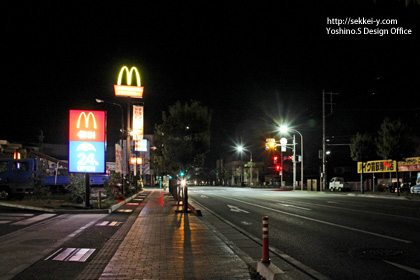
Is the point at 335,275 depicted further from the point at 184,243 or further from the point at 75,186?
the point at 75,186

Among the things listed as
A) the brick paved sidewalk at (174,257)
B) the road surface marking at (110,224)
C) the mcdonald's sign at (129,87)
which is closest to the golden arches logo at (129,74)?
the mcdonald's sign at (129,87)

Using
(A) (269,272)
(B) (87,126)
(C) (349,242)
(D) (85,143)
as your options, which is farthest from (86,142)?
(A) (269,272)

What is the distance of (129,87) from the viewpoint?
42844mm

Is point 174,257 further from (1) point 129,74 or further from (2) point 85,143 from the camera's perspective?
(1) point 129,74

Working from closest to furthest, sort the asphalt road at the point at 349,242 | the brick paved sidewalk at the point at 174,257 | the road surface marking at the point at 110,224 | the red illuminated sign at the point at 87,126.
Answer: the brick paved sidewalk at the point at 174,257, the asphalt road at the point at 349,242, the road surface marking at the point at 110,224, the red illuminated sign at the point at 87,126

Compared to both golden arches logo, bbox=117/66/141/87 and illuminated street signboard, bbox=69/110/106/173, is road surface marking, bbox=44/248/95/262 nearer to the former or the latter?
illuminated street signboard, bbox=69/110/106/173

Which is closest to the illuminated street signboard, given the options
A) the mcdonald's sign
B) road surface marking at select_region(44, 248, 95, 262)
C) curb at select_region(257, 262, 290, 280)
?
road surface marking at select_region(44, 248, 95, 262)

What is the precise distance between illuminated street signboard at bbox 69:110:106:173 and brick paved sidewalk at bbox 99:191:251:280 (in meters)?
7.24

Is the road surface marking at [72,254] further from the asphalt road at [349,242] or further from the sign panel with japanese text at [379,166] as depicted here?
the sign panel with japanese text at [379,166]

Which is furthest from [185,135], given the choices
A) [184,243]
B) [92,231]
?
[184,243]

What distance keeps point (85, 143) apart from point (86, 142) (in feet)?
0.23

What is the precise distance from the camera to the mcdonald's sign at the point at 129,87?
42.2 meters

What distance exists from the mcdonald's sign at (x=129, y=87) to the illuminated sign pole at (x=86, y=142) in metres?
24.7

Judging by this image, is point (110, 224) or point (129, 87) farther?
point (129, 87)
